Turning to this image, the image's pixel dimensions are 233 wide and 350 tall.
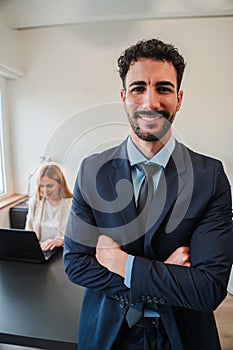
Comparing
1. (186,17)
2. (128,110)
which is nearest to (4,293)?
(128,110)

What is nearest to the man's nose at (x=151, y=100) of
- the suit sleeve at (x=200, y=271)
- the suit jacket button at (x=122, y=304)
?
the suit sleeve at (x=200, y=271)

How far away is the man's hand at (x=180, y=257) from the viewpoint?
70 cm

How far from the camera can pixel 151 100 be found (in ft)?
2.21

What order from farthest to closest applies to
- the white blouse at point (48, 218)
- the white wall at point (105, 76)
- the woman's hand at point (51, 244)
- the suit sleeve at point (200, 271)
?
the white wall at point (105, 76) → the white blouse at point (48, 218) → the woman's hand at point (51, 244) → the suit sleeve at point (200, 271)

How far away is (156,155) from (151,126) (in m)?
0.09

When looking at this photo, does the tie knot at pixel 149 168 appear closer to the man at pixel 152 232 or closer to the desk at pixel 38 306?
the man at pixel 152 232

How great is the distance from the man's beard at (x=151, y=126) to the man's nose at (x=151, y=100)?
0.02 m

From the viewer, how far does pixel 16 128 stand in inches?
104

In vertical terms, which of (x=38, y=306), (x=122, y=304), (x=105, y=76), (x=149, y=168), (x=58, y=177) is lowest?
(x=38, y=306)

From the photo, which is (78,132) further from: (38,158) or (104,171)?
(38,158)

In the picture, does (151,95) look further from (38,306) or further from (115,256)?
(38,306)

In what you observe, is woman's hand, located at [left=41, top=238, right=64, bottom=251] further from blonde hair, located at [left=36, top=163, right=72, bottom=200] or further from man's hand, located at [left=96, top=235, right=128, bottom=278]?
man's hand, located at [left=96, top=235, right=128, bottom=278]

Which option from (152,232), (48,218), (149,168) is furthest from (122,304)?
(48,218)

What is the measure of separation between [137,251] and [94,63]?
2123 mm
